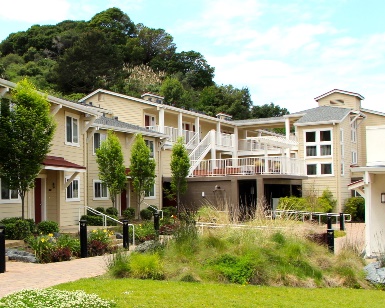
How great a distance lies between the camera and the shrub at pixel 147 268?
11.6m

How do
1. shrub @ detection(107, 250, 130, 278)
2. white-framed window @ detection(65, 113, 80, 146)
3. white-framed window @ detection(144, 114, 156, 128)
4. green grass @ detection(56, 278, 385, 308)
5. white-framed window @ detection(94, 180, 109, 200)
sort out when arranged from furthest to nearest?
white-framed window @ detection(144, 114, 156, 128) → white-framed window @ detection(94, 180, 109, 200) → white-framed window @ detection(65, 113, 80, 146) → shrub @ detection(107, 250, 130, 278) → green grass @ detection(56, 278, 385, 308)

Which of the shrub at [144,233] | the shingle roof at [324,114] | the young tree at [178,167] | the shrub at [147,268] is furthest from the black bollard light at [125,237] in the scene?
the shingle roof at [324,114]

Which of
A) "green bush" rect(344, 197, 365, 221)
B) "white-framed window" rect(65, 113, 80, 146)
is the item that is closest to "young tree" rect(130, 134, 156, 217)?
"white-framed window" rect(65, 113, 80, 146)

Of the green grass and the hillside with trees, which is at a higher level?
the hillside with trees

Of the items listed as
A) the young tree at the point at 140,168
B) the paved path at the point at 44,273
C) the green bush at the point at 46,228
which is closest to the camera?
the paved path at the point at 44,273

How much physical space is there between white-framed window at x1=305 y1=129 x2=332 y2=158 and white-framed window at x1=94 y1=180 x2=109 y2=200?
57.1 ft

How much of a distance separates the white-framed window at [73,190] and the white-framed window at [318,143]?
20537 mm

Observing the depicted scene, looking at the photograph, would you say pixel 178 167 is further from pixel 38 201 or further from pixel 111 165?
pixel 38 201

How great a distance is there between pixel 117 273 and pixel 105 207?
669 inches

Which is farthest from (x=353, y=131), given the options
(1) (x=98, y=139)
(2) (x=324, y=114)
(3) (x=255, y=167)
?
(1) (x=98, y=139)

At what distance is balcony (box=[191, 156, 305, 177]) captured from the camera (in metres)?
33.5

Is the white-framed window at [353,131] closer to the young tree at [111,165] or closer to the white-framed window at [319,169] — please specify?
the white-framed window at [319,169]

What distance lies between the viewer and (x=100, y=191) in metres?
28.5

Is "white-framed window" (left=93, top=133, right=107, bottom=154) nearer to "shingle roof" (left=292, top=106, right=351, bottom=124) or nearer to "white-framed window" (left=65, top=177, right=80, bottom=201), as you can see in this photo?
"white-framed window" (left=65, top=177, right=80, bottom=201)
